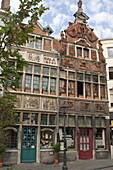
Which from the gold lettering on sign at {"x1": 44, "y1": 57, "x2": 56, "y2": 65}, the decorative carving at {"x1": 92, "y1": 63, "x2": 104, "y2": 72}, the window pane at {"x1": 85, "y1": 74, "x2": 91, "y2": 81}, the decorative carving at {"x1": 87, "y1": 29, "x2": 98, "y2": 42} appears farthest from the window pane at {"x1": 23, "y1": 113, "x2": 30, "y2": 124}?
the decorative carving at {"x1": 87, "y1": 29, "x2": 98, "y2": 42}

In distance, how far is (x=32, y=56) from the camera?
13.7 meters

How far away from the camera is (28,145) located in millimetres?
12062

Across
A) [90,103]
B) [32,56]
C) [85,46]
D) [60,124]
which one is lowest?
[60,124]

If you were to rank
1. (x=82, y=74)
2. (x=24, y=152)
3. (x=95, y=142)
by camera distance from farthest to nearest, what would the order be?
1. (x=82, y=74)
2. (x=95, y=142)
3. (x=24, y=152)

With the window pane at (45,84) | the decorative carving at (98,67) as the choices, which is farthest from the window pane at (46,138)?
the decorative carving at (98,67)

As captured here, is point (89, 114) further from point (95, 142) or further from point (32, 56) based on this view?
point (32, 56)

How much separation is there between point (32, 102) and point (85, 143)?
18.0 feet

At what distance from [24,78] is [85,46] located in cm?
674

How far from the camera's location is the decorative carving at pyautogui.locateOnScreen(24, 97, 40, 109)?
1257cm

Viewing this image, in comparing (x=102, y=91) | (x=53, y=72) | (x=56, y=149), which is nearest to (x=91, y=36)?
(x=102, y=91)

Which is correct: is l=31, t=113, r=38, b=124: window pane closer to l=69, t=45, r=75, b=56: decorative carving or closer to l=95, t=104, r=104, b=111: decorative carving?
l=95, t=104, r=104, b=111: decorative carving

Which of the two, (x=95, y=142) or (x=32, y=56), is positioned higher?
(x=32, y=56)

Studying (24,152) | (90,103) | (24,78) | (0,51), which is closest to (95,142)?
(90,103)

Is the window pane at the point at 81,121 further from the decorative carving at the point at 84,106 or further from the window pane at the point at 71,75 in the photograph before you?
the window pane at the point at 71,75
